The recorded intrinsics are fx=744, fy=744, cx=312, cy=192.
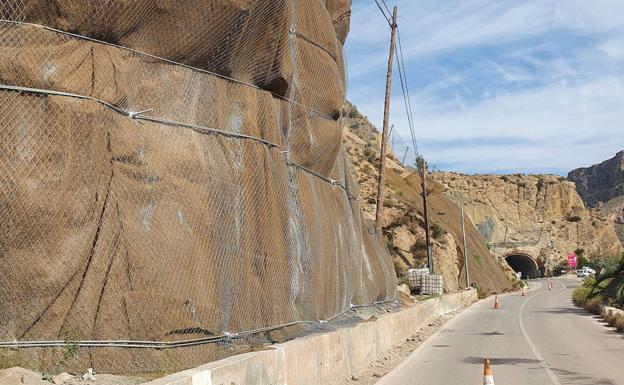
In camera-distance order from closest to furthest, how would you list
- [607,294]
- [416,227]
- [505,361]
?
[505,361] < [607,294] < [416,227]

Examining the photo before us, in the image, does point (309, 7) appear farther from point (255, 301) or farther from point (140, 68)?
point (255, 301)

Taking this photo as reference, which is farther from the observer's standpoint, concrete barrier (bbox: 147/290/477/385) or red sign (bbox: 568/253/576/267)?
red sign (bbox: 568/253/576/267)

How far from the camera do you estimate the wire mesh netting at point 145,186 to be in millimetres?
8336

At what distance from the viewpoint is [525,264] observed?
129125mm

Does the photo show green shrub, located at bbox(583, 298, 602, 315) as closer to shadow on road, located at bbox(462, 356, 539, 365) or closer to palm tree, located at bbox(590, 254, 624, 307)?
palm tree, located at bbox(590, 254, 624, 307)

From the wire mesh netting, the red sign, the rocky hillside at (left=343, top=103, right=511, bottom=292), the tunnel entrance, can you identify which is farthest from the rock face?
the wire mesh netting

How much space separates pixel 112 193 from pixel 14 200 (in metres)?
1.19

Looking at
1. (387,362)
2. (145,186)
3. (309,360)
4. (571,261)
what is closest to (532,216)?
(571,261)

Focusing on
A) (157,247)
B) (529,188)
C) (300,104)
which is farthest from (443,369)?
(529,188)

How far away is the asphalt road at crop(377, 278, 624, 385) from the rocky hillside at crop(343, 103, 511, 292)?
26073 millimetres

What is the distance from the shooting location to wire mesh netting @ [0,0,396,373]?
8336 mm

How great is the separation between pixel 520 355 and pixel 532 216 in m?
126

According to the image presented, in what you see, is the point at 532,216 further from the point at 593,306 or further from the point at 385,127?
the point at 385,127

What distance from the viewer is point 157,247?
9.13 meters
